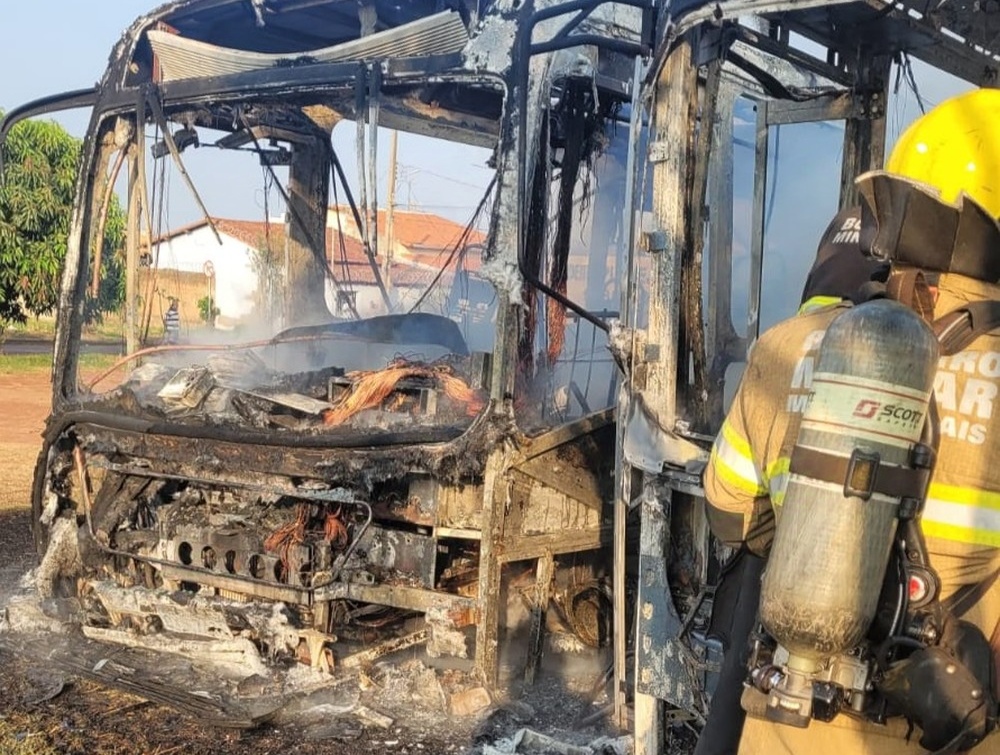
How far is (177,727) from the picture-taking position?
171 inches

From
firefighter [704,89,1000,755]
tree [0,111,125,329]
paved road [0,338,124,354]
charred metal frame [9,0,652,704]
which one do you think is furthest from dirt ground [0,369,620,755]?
paved road [0,338,124,354]

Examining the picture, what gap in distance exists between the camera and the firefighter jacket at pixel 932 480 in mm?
1732

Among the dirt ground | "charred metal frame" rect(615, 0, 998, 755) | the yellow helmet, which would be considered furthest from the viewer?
the dirt ground

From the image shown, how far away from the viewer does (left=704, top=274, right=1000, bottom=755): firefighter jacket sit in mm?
1732

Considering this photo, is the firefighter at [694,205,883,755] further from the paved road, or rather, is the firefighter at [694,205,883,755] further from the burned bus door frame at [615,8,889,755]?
the paved road

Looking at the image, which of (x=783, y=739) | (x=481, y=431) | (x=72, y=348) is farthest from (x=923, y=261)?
(x=72, y=348)

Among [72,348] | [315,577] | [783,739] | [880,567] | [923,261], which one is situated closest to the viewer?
[880,567]

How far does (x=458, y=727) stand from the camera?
439 centimetres

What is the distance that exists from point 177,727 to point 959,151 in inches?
151

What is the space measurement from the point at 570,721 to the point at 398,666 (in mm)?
887

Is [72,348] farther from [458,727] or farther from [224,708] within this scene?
[458,727]

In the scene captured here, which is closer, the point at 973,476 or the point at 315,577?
the point at 973,476

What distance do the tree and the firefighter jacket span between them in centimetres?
1808

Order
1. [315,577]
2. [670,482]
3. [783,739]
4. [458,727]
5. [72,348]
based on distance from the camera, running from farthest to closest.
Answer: [72,348]
[315,577]
[458,727]
[670,482]
[783,739]
